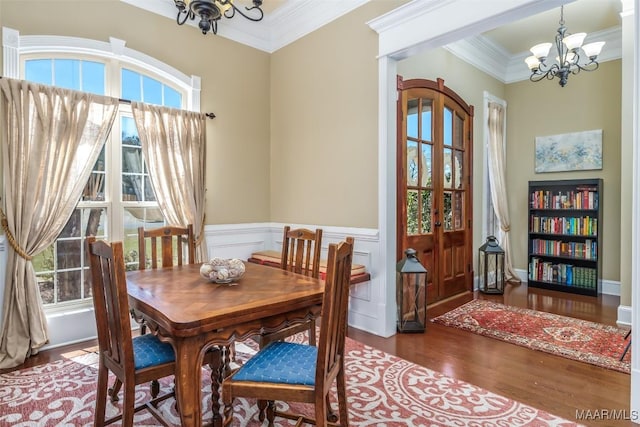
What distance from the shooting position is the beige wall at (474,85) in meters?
4.32

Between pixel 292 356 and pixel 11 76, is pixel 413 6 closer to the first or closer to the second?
pixel 292 356

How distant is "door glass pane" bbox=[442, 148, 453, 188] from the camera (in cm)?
448

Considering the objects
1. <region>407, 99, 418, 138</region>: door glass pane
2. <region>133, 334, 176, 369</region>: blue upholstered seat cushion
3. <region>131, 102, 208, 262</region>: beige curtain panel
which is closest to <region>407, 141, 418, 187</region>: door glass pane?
<region>407, 99, 418, 138</region>: door glass pane

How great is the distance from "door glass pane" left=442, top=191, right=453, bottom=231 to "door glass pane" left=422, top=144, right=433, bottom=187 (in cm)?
40

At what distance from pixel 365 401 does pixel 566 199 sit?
4364 millimetres

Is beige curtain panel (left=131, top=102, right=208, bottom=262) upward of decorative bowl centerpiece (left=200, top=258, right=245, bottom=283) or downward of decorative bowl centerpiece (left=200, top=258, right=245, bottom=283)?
upward

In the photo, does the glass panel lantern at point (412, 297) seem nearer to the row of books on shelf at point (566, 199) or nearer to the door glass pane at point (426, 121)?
the door glass pane at point (426, 121)

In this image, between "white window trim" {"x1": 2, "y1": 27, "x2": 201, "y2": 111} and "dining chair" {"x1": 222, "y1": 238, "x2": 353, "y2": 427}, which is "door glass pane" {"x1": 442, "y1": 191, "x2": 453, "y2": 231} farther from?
"dining chair" {"x1": 222, "y1": 238, "x2": 353, "y2": 427}

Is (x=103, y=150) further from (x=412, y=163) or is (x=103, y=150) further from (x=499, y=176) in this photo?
(x=499, y=176)

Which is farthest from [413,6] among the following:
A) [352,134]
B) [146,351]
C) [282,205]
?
[146,351]

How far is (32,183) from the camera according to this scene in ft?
9.21

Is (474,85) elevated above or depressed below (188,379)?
above

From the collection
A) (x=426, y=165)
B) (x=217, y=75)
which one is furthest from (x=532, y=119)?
(x=217, y=75)

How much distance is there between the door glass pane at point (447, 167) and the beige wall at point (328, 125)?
4.83ft
